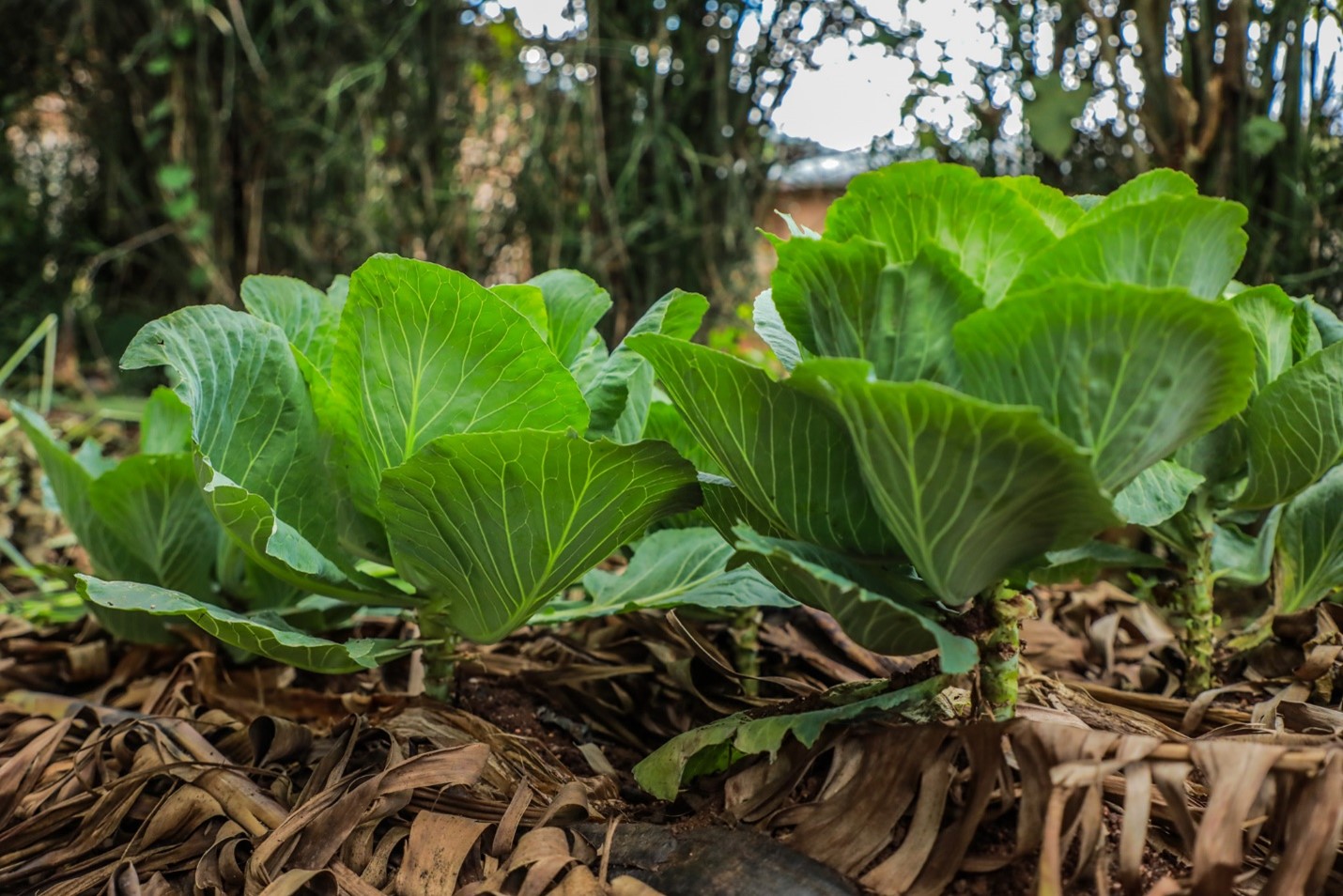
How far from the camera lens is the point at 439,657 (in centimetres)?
74

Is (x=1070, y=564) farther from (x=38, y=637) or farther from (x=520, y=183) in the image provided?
(x=520, y=183)

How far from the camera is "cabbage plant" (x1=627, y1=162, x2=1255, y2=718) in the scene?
42cm

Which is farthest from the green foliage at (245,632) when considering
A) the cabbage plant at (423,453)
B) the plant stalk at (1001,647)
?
the plant stalk at (1001,647)

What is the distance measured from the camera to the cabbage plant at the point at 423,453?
0.57m

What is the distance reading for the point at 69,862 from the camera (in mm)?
632

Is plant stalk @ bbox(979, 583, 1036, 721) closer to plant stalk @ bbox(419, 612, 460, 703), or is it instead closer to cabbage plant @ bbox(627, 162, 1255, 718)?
cabbage plant @ bbox(627, 162, 1255, 718)

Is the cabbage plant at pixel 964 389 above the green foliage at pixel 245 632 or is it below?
above

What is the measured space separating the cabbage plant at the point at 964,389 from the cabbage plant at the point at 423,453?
91 mm

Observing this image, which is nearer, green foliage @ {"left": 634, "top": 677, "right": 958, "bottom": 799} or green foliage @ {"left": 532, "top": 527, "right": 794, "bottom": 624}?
green foliage @ {"left": 634, "top": 677, "right": 958, "bottom": 799}

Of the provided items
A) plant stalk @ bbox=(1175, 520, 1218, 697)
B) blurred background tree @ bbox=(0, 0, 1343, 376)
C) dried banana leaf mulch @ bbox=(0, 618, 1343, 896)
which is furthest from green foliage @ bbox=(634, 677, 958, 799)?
blurred background tree @ bbox=(0, 0, 1343, 376)

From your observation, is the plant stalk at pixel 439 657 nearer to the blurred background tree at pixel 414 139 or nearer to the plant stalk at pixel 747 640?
the plant stalk at pixel 747 640

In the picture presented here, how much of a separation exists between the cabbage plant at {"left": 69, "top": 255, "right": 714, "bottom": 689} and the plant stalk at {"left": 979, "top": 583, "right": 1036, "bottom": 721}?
7.9 inches

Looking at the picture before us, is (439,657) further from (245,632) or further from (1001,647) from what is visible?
(1001,647)

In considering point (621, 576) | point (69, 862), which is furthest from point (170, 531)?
point (621, 576)
